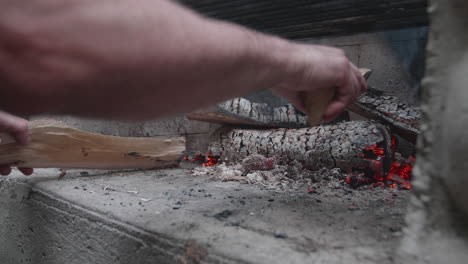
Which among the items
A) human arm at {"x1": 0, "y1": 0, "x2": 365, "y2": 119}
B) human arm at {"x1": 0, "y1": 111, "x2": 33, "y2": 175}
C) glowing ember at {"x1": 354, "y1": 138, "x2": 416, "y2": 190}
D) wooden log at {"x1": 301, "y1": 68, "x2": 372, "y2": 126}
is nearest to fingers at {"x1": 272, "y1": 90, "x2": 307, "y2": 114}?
wooden log at {"x1": 301, "y1": 68, "x2": 372, "y2": 126}

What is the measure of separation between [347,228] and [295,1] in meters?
1.45

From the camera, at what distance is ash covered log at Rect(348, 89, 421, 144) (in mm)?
1781

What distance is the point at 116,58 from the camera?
1.93 ft

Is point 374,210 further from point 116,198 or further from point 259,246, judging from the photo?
point 116,198

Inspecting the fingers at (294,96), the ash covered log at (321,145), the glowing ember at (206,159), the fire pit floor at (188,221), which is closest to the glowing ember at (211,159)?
the glowing ember at (206,159)

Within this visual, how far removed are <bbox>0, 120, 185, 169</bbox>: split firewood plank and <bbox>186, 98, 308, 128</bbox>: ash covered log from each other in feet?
1.28

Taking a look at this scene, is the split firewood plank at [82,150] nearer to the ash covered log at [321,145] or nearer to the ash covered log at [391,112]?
the ash covered log at [321,145]

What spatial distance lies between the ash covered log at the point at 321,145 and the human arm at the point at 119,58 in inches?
44.3

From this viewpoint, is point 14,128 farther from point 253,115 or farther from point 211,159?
point 253,115

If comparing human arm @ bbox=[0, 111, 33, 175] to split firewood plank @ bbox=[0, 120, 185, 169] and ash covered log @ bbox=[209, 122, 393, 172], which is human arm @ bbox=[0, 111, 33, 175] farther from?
ash covered log @ bbox=[209, 122, 393, 172]

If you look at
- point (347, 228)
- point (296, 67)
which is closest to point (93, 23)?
point (296, 67)

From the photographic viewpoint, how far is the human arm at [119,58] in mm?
532

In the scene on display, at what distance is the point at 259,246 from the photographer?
0.94 m

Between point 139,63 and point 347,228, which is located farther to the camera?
point 347,228
